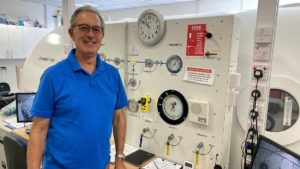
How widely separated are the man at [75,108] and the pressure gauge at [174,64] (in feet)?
2.09

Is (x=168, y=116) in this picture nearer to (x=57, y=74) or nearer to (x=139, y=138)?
(x=139, y=138)

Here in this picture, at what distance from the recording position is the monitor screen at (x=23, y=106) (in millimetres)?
2412

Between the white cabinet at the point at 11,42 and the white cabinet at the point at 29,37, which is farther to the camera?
the white cabinet at the point at 29,37

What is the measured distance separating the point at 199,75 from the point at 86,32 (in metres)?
0.86

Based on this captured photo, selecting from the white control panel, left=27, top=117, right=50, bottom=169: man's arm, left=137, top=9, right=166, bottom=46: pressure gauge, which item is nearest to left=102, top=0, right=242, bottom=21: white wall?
left=137, top=9, right=166, bottom=46: pressure gauge

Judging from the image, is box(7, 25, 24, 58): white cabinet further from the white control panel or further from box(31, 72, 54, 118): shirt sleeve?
the white control panel

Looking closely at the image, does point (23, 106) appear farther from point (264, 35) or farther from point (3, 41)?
point (3, 41)

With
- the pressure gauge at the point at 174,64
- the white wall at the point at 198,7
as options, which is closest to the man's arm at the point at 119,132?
the pressure gauge at the point at 174,64

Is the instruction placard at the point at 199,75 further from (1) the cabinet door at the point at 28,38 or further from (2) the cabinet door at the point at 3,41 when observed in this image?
(1) the cabinet door at the point at 28,38

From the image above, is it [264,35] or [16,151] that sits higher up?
[264,35]

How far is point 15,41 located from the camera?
17.4 ft

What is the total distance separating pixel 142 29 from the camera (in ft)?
6.08

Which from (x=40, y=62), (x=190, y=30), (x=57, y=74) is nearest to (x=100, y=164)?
(x=57, y=74)

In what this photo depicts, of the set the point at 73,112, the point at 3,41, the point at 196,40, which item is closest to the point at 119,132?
the point at 73,112
